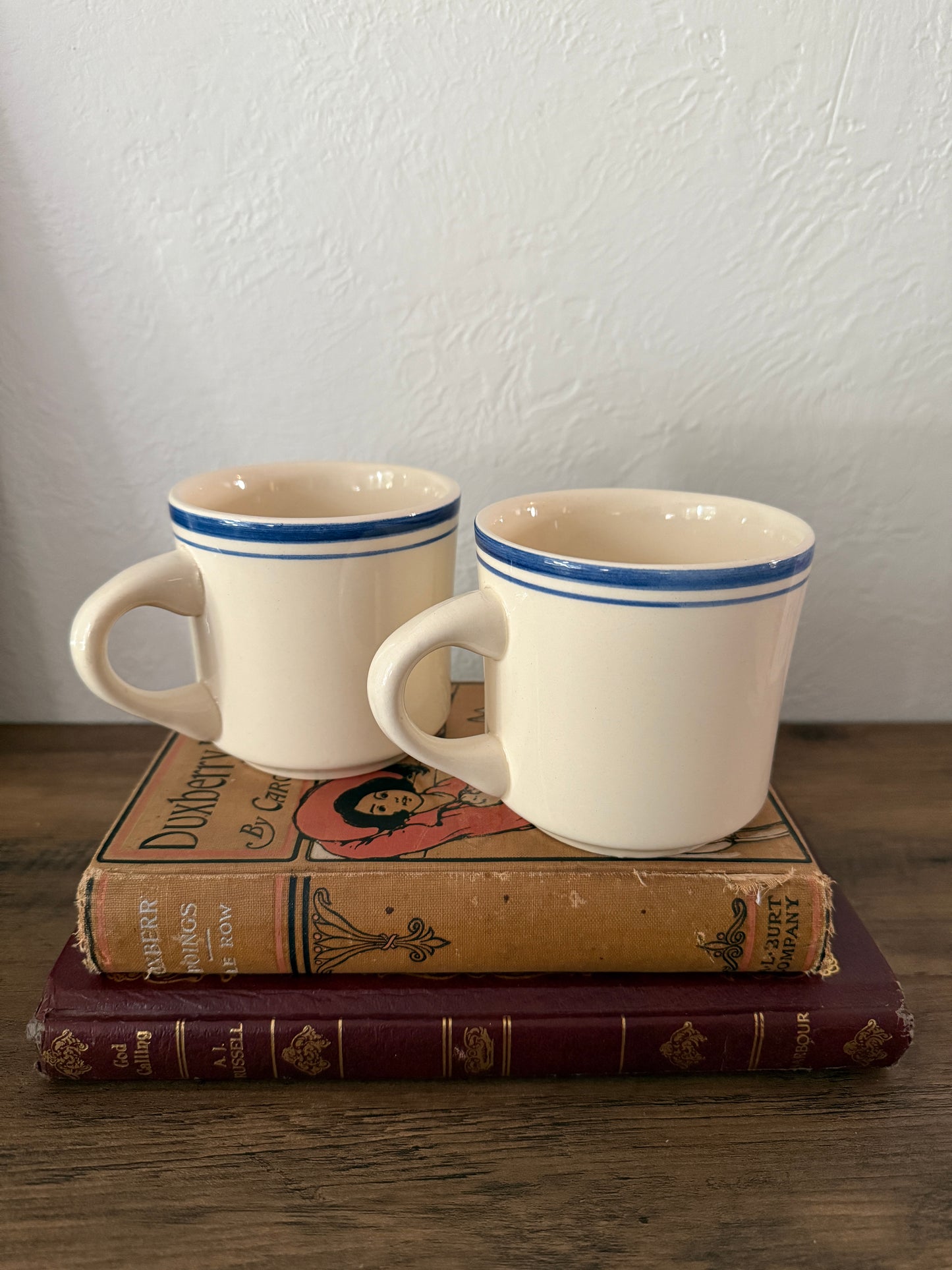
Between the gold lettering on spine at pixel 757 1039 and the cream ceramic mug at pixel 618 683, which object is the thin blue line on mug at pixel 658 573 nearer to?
the cream ceramic mug at pixel 618 683

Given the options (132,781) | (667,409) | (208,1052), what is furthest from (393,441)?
(208,1052)

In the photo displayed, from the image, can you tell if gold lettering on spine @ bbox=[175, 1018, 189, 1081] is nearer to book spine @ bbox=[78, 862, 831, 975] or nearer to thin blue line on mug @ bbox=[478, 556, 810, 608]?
book spine @ bbox=[78, 862, 831, 975]

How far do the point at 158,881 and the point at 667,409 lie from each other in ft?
1.46

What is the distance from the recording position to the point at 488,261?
61 centimetres

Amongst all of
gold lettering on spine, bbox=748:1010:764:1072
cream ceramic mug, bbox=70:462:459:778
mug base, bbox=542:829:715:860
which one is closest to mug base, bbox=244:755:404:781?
cream ceramic mug, bbox=70:462:459:778

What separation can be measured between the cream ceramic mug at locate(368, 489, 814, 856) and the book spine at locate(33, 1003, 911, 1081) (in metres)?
0.08

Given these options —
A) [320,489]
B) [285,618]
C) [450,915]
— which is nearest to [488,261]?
[320,489]

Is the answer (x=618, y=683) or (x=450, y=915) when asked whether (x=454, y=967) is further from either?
(x=618, y=683)

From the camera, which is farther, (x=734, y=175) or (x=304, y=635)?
(x=734, y=175)

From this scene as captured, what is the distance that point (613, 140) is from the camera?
581 millimetres

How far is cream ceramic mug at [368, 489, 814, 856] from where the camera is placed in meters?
0.38

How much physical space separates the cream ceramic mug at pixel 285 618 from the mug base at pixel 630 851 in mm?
119

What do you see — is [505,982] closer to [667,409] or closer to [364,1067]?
[364,1067]

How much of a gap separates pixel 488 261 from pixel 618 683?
35cm
